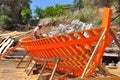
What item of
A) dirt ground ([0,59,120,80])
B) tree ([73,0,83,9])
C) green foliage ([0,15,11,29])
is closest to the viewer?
dirt ground ([0,59,120,80])

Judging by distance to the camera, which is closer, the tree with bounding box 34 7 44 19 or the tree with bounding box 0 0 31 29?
the tree with bounding box 0 0 31 29

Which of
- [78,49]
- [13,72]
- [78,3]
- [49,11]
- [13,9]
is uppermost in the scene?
[78,49]

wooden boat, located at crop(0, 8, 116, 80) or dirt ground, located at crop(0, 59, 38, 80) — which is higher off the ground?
wooden boat, located at crop(0, 8, 116, 80)

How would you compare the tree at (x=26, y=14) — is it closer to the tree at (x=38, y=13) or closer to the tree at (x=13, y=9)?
the tree at (x=13, y=9)

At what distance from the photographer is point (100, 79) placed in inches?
357

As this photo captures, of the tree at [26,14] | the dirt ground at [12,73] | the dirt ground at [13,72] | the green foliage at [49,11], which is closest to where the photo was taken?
the dirt ground at [12,73]

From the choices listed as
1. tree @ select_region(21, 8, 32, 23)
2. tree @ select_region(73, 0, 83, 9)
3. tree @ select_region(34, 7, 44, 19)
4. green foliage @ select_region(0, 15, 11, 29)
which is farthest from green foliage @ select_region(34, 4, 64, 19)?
green foliage @ select_region(0, 15, 11, 29)

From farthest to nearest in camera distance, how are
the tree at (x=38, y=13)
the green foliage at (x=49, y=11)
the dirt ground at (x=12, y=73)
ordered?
the tree at (x=38, y=13)
the green foliage at (x=49, y=11)
the dirt ground at (x=12, y=73)

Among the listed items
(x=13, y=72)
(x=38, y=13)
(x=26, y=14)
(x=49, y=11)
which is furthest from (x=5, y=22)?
(x=13, y=72)

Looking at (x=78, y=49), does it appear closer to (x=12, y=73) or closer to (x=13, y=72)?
(x=12, y=73)

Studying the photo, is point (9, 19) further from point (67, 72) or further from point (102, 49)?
point (102, 49)

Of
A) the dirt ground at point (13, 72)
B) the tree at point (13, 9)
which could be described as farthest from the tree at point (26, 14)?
the dirt ground at point (13, 72)

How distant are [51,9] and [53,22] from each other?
8.16 m

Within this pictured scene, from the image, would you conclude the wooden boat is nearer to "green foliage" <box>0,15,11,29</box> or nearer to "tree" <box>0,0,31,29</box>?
"green foliage" <box>0,15,11,29</box>
